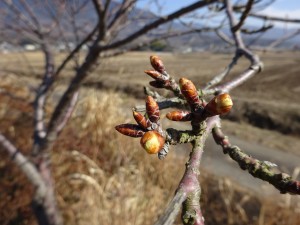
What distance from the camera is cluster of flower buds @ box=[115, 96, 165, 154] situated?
0.67 meters

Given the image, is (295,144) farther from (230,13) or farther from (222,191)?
(230,13)

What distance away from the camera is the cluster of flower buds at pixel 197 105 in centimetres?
69

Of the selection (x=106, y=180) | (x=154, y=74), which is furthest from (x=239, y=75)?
(x=106, y=180)

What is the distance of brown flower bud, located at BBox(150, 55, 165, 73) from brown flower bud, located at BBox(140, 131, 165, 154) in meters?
0.28

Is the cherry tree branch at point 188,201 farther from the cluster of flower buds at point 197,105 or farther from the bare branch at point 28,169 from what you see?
the bare branch at point 28,169

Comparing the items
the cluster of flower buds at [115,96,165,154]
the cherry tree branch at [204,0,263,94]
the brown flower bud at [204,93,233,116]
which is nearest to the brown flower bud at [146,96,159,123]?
the cluster of flower buds at [115,96,165,154]

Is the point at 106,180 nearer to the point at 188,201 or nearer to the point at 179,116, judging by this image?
the point at 179,116

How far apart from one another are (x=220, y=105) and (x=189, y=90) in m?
0.09

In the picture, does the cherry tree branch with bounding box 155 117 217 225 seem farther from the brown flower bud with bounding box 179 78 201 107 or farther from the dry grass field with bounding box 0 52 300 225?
the dry grass field with bounding box 0 52 300 225

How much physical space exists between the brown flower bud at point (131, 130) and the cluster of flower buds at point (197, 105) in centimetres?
8

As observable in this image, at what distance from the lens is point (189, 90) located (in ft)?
2.50

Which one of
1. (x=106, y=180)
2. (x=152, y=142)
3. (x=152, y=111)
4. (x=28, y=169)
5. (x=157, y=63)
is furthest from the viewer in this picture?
(x=106, y=180)

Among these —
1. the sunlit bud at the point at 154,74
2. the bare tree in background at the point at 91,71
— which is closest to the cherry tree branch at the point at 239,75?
the bare tree in background at the point at 91,71

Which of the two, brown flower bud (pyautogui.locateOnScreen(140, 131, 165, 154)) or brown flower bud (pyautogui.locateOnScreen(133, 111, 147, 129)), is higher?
brown flower bud (pyautogui.locateOnScreen(133, 111, 147, 129))
